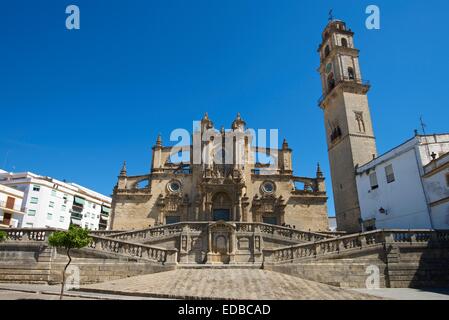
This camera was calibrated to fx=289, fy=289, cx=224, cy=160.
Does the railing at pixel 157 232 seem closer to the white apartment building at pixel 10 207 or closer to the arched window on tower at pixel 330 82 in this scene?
the arched window on tower at pixel 330 82

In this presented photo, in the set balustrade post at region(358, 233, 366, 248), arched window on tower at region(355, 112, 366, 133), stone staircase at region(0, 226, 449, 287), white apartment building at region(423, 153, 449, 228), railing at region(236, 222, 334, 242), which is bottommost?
stone staircase at region(0, 226, 449, 287)

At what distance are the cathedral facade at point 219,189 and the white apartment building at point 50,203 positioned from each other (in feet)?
48.1

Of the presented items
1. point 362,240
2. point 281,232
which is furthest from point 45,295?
point 362,240

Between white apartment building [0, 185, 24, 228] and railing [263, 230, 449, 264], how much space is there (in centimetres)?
3566

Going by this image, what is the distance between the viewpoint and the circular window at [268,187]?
2928cm

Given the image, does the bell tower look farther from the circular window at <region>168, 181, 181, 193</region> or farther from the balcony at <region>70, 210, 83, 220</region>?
the balcony at <region>70, 210, 83, 220</region>

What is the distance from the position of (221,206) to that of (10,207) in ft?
89.9

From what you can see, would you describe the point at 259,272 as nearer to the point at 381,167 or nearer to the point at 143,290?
the point at 143,290

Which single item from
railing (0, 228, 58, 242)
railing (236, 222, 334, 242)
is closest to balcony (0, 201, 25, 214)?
railing (0, 228, 58, 242)

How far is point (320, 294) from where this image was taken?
9.51 m

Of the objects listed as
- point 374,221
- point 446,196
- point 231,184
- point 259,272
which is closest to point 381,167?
point 374,221

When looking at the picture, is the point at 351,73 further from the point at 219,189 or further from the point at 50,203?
the point at 50,203

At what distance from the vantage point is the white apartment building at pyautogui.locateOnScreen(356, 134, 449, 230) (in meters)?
17.6

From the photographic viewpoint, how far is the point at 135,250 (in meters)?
13.8
